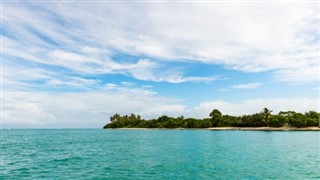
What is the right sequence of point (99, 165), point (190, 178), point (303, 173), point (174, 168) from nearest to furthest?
point (190, 178)
point (303, 173)
point (174, 168)
point (99, 165)

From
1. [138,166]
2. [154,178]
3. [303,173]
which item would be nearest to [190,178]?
[154,178]

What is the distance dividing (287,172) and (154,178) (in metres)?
16.1

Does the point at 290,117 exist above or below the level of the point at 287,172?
above

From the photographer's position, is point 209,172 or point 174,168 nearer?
point 209,172

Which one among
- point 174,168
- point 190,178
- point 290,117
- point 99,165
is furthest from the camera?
point 290,117

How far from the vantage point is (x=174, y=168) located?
37.0 meters

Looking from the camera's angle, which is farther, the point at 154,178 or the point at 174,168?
the point at 174,168

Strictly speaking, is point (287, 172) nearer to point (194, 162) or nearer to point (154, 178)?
point (194, 162)

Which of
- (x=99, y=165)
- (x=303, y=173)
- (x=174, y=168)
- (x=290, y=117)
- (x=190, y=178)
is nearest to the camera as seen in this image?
(x=190, y=178)

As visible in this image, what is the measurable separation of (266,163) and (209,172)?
11348 mm

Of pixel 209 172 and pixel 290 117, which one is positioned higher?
pixel 290 117

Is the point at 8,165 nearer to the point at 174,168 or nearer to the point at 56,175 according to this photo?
the point at 56,175

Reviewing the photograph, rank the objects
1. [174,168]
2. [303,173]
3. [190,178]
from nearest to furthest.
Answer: [190,178] < [303,173] < [174,168]

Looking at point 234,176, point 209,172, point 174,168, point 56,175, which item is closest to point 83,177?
point 56,175
